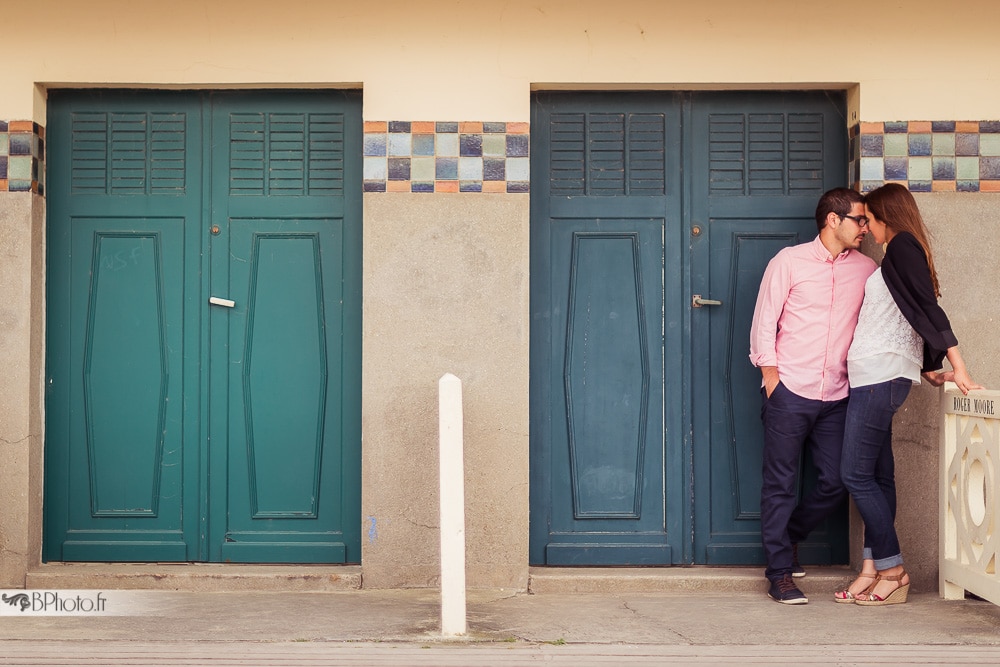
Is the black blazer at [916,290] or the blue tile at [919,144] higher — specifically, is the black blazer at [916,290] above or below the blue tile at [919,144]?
below

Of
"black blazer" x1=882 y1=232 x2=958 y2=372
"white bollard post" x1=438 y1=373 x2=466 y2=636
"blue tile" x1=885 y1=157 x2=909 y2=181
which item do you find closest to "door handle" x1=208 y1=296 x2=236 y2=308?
"white bollard post" x1=438 y1=373 x2=466 y2=636

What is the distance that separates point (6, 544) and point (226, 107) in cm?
242

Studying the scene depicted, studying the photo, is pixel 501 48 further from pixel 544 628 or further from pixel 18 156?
pixel 544 628

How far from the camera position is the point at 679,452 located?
19.0 ft

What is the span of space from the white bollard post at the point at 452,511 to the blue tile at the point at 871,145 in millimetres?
2478

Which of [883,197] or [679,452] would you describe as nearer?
[883,197]

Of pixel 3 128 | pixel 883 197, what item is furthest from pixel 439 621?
pixel 3 128

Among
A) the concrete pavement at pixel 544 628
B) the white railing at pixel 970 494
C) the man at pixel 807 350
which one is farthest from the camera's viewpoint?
the man at pixel 807 350

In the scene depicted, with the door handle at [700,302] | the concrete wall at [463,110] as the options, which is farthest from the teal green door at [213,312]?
the door handle at [700,302]

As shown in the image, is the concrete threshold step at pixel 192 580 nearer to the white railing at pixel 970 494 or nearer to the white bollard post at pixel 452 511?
the white bollard post at pixel 452 511

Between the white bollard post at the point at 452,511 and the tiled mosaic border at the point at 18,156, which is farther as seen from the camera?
the tiled mosaic border at the point at 18,156

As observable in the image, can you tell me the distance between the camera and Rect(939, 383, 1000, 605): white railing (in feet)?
15.7

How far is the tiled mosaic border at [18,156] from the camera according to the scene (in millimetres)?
5516

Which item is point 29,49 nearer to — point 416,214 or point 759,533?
point 416,214
